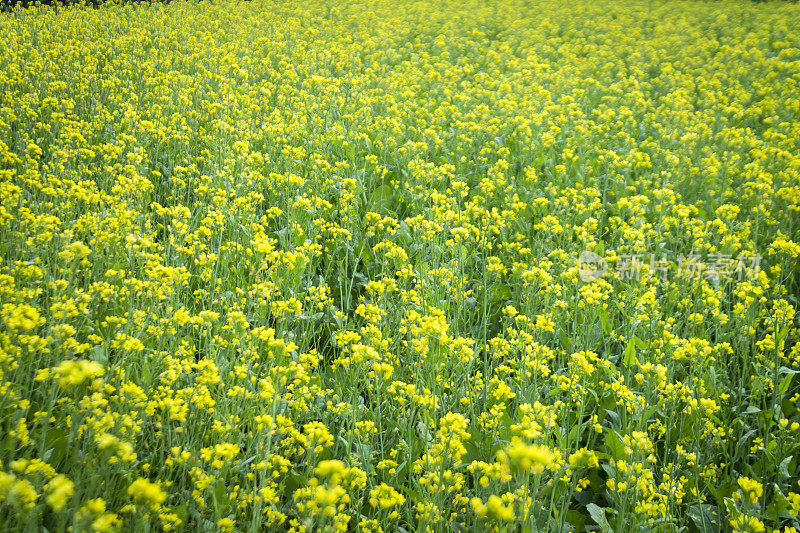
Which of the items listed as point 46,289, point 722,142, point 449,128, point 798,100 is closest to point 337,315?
point 46,289

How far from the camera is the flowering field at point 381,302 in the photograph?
6.36 feet

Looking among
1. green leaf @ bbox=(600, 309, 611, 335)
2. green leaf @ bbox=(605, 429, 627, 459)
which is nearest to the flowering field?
green leaf @ bbox=(605, 429, 627, 459)

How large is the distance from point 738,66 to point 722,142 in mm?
4665

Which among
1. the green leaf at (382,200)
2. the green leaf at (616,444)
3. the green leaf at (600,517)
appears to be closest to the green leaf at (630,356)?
→ the green leaf at (616,444)

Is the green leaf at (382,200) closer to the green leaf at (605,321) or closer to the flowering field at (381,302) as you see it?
the flowering field at (381,302)

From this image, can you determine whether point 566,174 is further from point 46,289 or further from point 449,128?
point 46,289

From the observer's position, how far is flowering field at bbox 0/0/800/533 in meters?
1.94

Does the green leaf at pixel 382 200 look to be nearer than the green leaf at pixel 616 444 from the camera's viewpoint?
No

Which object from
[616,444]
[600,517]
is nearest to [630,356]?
[616,444]

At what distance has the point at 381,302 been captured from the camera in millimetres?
3080

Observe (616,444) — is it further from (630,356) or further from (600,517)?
(630,356)

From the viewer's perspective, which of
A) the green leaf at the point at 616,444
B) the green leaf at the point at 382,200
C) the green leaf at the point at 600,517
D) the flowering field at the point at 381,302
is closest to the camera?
the flowering field at the point at 381,302

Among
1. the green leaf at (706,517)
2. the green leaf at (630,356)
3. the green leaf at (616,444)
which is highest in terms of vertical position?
the green leaf at (630,356)

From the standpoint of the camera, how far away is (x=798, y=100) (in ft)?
23.9
